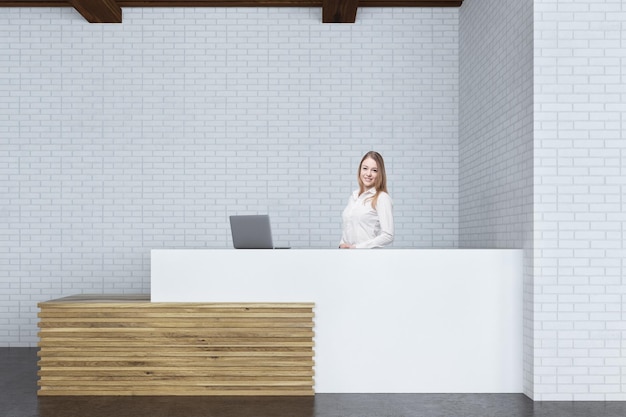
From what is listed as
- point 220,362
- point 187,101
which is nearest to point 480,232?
point 220,362

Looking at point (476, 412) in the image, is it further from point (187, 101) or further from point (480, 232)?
point (187, 101)

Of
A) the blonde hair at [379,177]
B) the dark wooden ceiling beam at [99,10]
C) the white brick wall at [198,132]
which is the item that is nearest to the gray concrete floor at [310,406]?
Answer: the blonde hair at [379,177]

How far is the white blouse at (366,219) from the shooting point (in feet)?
18.3

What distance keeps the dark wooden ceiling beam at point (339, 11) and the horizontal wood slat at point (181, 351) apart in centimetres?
316

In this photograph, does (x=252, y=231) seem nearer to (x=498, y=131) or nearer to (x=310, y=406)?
(x=310, y=406)

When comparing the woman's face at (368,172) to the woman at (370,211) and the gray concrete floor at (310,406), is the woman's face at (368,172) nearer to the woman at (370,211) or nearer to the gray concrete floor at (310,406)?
the woman at (370,211)

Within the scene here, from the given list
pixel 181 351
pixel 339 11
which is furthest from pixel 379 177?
pixel 339 11

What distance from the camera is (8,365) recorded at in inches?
252

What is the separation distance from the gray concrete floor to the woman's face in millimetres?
1600

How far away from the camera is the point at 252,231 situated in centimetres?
525

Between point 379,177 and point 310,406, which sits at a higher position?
point 379,177

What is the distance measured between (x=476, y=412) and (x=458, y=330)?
29.2 inches

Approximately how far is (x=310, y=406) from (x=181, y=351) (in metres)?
0.99
